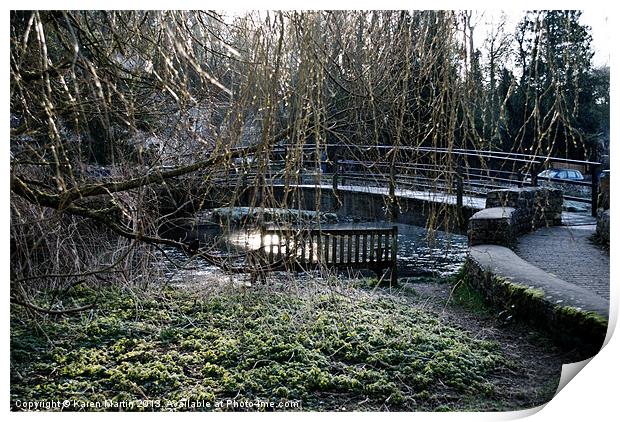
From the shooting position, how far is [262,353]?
10.1 feet

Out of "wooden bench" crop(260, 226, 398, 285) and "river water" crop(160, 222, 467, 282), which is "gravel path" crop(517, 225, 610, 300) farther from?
"wooden bench" crop(260, 226, 398, 285)

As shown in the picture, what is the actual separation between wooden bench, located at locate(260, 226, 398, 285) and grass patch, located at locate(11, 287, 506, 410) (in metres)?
0.16

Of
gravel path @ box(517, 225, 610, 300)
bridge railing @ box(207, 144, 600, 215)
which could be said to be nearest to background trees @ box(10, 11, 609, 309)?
bridge railing @ box(207, 144, 600, 215)

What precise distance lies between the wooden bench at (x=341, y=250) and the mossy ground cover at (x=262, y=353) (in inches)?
5.7

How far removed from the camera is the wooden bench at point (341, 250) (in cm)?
294

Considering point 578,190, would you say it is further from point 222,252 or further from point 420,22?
point 222,252

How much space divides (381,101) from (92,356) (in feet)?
5.40

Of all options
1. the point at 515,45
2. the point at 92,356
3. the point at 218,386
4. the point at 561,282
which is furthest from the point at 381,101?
the point at 92,356

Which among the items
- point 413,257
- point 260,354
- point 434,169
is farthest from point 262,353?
point 434,169

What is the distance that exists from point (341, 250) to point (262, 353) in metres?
0.66

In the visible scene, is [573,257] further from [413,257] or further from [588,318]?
[413,257]

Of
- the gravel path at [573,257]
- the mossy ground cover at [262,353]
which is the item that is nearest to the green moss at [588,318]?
the gravel path at [573,257]

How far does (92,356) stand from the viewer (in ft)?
10.1

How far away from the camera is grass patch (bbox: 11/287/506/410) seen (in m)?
2.94
